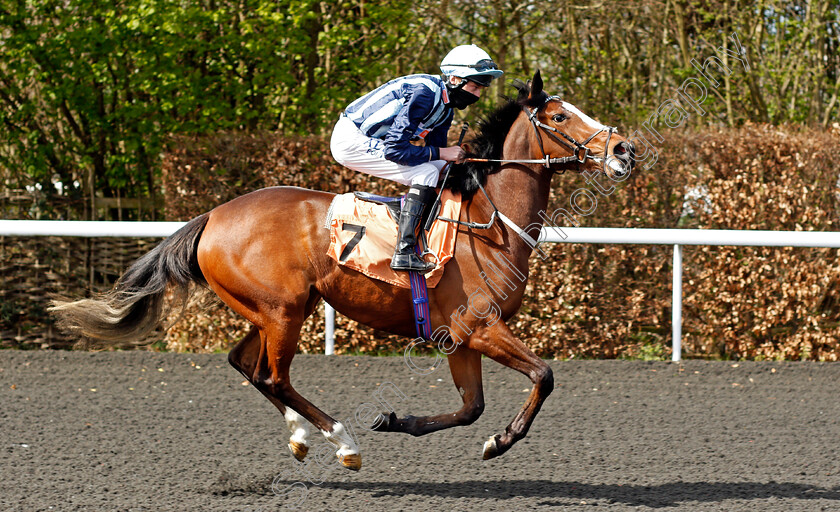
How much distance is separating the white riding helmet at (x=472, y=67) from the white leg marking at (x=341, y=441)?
1688mm

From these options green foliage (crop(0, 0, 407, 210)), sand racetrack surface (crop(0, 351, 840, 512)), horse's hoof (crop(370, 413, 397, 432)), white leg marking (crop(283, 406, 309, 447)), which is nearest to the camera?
sand racetrack surface (crop(0, 351, 840, 512))

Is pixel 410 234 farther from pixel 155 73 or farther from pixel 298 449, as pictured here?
pixel 155 73

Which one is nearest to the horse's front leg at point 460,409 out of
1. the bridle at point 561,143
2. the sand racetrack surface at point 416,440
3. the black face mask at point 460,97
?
the sand racetrack surface at point 416,440

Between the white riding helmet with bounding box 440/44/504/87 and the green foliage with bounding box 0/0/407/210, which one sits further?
the green foliage with bounding box 0/0/407/210

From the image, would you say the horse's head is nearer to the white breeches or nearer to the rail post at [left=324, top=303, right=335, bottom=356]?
the white breeches

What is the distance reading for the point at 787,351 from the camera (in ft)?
23.4

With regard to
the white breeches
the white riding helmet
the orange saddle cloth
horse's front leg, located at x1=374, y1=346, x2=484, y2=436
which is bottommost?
horse's front leg, located at x1=374, y1=346, x2=484, y2=436

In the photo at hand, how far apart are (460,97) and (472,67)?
148 millimetres

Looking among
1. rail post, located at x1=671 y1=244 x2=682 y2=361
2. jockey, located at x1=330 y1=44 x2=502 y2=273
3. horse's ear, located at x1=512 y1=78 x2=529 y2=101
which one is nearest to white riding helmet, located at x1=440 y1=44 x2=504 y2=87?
jockey, located at x1=330 y1=44 x2=502 y2=273

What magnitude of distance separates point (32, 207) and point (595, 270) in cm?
524

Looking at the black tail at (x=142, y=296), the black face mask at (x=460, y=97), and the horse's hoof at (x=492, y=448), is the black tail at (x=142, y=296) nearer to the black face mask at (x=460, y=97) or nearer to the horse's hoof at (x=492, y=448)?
the black face mask at (x=460, y=97)

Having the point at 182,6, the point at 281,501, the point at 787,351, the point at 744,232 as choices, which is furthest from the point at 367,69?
the point at 281,501

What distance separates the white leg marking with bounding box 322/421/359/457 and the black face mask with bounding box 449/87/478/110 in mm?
1571

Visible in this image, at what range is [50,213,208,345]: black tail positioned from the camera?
4.43 meters
